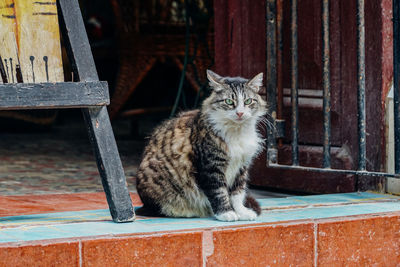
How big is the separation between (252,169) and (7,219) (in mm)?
1712

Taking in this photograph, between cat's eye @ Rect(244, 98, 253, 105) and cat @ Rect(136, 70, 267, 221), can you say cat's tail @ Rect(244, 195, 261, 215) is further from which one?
cat's eye @ Rect(244, 98, 253, 105)

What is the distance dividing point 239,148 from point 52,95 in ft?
2.68

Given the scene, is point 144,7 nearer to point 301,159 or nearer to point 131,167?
point 131,167

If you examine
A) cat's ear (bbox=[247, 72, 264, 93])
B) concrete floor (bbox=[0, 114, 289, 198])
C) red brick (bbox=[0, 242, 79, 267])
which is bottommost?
concrete floor (bbox=[0, 114, 289, 198])

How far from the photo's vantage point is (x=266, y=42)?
3.54m

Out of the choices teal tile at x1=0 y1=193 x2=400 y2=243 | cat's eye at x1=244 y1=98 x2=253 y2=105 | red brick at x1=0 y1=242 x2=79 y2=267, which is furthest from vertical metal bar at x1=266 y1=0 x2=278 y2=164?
red brick at x1=0 y1=242 x2=79 y2=267

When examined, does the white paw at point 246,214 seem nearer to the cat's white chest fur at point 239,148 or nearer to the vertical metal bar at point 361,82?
the cat's white chest fur at point 239,148

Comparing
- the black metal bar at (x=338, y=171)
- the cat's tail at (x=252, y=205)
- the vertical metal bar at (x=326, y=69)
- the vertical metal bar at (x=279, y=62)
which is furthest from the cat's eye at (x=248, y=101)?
the vertical metal bar at (x=279, y=62)

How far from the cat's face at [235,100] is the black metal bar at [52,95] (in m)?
0.56

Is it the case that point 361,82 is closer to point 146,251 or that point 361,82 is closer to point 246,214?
point 246,214

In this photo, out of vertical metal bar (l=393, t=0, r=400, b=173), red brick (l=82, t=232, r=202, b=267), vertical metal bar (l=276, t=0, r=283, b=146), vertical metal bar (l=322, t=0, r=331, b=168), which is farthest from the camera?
vertical metal bar (l=276, t=0, r=283, b=146)

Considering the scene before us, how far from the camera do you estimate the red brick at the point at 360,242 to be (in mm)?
2732

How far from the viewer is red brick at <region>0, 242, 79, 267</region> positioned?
7.04 ft

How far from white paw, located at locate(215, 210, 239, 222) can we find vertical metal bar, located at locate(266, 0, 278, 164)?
94cm
